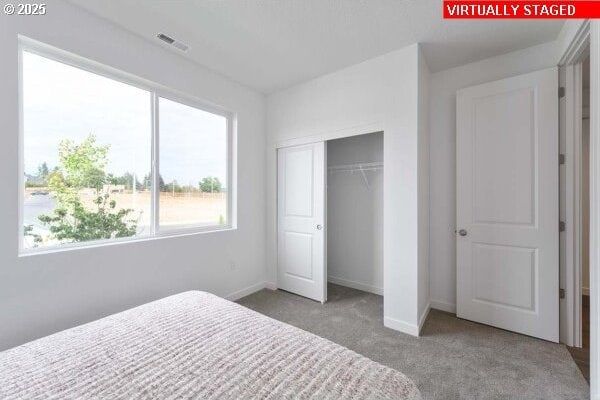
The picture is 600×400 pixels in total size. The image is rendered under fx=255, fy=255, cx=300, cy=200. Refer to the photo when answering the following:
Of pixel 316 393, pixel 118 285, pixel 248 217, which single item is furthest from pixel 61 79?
pixel 316 393

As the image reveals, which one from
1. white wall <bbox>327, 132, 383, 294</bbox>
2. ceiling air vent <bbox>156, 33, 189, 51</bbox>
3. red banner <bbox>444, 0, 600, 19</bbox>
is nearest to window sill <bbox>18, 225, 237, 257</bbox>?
white wall <bbox>327, 132, 383, 294</bbox>

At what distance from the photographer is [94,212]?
2113 millimetres

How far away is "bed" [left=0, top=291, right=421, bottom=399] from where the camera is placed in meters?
0.84

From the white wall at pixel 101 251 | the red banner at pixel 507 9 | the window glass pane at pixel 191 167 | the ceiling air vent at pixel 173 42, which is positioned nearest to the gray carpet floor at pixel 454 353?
the white wall at pixel 101 251

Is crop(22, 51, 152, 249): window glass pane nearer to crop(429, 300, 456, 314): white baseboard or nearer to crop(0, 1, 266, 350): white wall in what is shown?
crop(0, 1, 266, 350): white wall

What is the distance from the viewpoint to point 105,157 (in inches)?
85.3

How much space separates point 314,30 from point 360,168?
1.75m

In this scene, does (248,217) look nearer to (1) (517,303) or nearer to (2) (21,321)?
(2) (21,321)

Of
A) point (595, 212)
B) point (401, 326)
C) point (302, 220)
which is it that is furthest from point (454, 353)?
point (302, 220)

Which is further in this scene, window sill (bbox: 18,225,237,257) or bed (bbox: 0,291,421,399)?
window sill (bbox: 18,225,237,257)

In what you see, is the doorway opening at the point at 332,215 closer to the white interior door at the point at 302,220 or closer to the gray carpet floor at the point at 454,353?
the white interior door at the point at 302,220

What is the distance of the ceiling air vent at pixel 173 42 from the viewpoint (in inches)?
88.6

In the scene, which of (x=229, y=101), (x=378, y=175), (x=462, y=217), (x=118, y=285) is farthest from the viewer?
(x=378, y=175)

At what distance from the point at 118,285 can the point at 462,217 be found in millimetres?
3224
